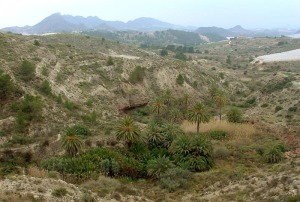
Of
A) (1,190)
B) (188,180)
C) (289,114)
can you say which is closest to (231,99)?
(289,114)

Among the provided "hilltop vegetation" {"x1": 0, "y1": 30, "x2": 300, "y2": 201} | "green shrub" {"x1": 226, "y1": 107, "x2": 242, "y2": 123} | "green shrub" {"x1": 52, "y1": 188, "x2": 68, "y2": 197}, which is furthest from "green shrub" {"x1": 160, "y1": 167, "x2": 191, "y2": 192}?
"green shrub" {"x1": 226, "y1": 107, "x2": 242, "y2": 123}

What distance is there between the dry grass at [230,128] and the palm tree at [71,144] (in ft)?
82.2

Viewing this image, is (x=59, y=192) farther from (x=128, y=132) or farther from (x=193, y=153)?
(x=193, y=153)

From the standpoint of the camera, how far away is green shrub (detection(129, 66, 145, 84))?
10712 cm

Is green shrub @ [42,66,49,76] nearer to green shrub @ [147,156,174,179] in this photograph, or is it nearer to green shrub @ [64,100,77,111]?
green shrub @ [64,100,77,111]

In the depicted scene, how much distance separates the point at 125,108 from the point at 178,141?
121 ft

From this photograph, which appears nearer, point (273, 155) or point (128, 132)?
point (273, 155)

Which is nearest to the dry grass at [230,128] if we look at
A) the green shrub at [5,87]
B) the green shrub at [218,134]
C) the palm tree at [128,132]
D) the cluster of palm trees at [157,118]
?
the green shrub at [218,134]

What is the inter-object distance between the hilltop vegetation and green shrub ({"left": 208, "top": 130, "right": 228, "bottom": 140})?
7.7 inches

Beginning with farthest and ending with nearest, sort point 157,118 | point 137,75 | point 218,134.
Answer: point 137,75 → point 157,118 → point 218,134

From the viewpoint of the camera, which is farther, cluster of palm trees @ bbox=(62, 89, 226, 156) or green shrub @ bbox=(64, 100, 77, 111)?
green shrub @ bbox=(64, 100, 77, 111)

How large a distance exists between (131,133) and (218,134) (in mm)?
19084

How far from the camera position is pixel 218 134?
2862 inches

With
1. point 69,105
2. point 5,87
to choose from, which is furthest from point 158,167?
point 5,87
